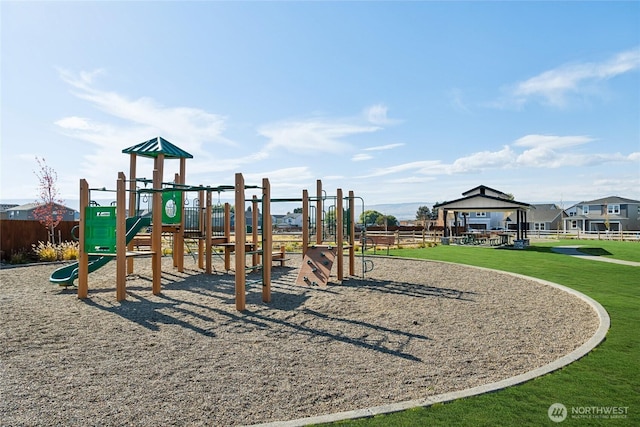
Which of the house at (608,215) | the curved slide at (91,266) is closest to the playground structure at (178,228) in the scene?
the curved slide at (91,266)

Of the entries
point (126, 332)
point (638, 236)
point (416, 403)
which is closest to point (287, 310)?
point (126, 332)

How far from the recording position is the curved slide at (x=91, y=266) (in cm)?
956

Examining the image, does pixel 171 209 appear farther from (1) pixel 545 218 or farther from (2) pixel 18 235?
(1) pixel 545 218

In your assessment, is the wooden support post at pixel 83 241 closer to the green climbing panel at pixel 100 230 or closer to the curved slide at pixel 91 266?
the green climbing panel at pixel 100 230

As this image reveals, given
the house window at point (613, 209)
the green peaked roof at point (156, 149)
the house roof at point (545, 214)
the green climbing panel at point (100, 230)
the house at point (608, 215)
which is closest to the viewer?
the green climbing panel at point (100, 230)

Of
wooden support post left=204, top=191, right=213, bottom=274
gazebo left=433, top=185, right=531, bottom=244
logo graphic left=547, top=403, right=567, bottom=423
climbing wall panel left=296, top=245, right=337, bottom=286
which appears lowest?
logo graphic left=547, top=403, right=567, bottom=423

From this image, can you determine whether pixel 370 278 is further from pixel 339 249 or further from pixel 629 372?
pixel 629 372

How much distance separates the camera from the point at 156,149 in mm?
11773

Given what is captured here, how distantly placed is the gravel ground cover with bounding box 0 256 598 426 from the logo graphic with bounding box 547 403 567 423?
2.44 feet

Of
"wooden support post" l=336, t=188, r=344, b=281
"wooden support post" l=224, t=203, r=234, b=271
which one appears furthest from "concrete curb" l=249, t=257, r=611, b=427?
"wooden support post" l=224, t=203, r=234, b=271

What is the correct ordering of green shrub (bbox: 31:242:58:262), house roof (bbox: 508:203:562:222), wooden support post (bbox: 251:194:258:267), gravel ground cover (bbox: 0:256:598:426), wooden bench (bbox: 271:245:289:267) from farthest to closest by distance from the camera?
house roof (bbox: 508:203:562:222)
green shrub (bbox: 31:242:58:262)
wooden bench (bbox: 271:245:289:267)
wooden support post (bbox: 251:194:258:267)
gravel ground cover (bbox: 0:256:598:426)

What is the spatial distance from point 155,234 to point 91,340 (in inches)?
177

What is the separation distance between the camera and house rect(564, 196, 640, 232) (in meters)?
51.7

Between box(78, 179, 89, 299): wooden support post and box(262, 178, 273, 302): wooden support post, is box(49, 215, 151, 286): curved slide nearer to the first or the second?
box(78, 179, 89, 299): wooden support post
